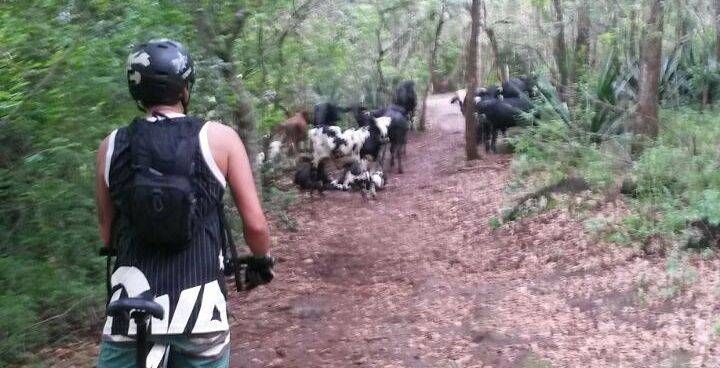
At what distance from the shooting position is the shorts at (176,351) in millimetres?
2549

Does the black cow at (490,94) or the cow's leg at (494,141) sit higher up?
the black cow at (490,94)

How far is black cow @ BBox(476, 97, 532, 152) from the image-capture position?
17.5 m

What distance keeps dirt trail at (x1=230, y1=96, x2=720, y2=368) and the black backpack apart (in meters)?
3.57

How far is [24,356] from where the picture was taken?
5082 millimetres

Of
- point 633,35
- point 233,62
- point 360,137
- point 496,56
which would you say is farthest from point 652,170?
point 496,56

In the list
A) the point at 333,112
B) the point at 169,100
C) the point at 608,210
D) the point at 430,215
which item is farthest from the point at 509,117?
the point at 169,100

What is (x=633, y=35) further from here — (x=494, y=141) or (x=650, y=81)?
(x=494, y=141)

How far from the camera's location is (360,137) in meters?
16.1

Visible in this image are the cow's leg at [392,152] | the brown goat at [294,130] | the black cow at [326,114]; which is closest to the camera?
the brown goat at [294,130]

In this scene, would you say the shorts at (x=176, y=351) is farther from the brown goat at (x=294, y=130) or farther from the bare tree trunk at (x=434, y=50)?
the bare tree trunk at (x=434, y=50)

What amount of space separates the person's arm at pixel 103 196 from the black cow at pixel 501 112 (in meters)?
15.0

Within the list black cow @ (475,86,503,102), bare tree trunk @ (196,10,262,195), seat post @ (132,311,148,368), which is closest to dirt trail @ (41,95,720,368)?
seat post @ (132,311,148,368)

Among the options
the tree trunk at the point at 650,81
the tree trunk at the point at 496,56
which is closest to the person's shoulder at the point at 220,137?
the tree trunk at the point at 650,81

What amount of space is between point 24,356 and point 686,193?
21.4ft
